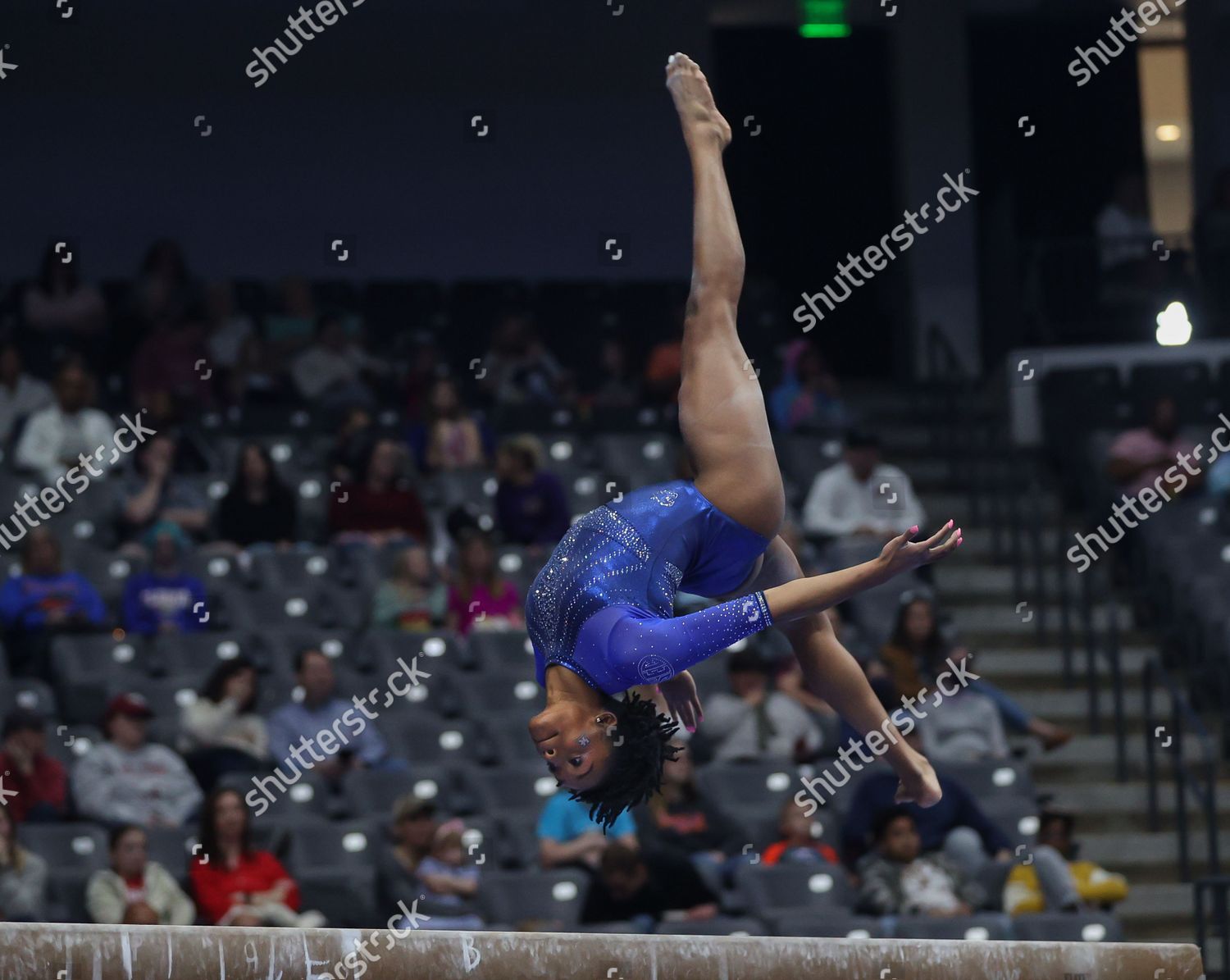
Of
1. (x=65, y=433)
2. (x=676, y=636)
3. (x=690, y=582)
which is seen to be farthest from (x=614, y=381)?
(x=676, y=636)

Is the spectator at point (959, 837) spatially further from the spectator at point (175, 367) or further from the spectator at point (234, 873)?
the spectator at point (175, 367)

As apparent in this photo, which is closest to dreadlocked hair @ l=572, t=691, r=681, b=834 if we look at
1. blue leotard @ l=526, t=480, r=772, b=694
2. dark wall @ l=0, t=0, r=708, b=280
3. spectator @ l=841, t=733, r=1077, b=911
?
blue leotard @ l=526, t=480, r=772, b=694

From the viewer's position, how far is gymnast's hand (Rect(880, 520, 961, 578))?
15.2ft

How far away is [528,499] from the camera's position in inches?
398

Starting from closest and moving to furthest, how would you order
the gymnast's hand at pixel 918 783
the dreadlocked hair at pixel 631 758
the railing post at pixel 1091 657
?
the dreadlocked hair at pixel 631 758, the gymnast's hand at pixel 918 783, the railing post at pixel 1091 657

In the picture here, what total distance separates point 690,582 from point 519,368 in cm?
632

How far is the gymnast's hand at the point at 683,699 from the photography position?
227 inches

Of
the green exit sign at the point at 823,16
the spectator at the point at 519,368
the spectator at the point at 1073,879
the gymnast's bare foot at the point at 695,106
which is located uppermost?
the green exit sign at the point at 823,16

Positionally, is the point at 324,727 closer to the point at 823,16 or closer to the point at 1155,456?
the point at 1155,456

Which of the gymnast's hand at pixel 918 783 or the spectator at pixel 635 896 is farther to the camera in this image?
the spectator at pixel 635 896

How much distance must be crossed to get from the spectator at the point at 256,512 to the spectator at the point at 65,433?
745 mm

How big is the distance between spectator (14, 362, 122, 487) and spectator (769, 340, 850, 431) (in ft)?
11.9

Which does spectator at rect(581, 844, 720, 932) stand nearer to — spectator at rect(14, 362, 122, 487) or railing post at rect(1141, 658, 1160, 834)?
railing post at rect(1141, 658, 1160, 834)

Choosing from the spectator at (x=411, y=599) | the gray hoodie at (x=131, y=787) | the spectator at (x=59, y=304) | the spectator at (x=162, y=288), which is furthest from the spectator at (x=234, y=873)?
the spectator at (x=59, y=304)
